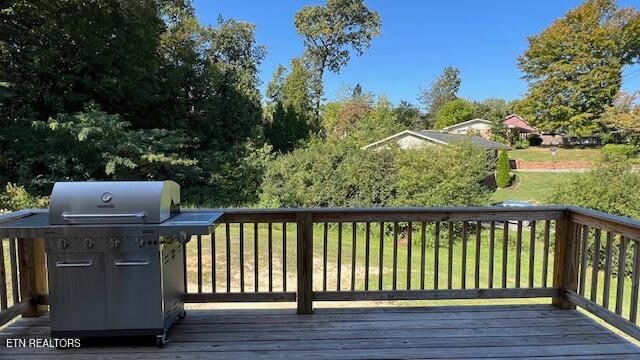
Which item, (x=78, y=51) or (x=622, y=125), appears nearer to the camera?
(x=78, y=51)

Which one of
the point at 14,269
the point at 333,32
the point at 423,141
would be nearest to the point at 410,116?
the point at 333,32

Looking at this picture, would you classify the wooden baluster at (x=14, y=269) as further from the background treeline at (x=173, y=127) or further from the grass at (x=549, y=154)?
the grass at (x=549, y=154)

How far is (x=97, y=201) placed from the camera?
2.39 meters

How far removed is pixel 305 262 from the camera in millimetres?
3164

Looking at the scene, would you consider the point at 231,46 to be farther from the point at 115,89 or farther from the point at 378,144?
the point at 378,144

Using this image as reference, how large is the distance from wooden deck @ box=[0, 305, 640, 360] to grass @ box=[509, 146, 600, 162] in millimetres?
22966

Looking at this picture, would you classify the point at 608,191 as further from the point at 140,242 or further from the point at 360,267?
the point at 140,242

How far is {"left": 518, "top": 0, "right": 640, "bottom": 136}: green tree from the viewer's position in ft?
87.2

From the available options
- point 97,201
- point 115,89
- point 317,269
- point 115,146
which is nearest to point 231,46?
point 115,89

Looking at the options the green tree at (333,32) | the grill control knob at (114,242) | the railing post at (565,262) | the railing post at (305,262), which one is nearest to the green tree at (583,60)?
the green tree at (333,32)

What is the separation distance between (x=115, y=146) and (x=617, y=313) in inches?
443

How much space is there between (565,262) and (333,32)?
70.3 feet

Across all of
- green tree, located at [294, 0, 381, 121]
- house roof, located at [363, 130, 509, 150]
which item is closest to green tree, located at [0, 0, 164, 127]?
house roof, located at [363, 130, 509, 150]

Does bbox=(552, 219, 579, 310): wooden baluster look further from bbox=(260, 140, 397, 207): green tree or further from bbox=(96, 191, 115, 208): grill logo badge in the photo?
bbox=(260, 140, 397, 207): green tree
